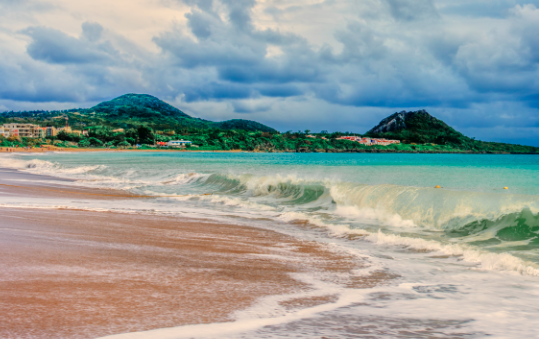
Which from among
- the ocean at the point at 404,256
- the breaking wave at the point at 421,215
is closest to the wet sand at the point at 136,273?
the ocean at the point at 404,256

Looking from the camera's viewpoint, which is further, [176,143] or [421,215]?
[176,143]

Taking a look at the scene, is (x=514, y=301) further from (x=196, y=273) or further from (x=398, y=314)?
(x=196, y=273)

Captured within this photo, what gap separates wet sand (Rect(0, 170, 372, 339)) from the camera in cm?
371

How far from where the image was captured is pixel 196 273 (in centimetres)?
535

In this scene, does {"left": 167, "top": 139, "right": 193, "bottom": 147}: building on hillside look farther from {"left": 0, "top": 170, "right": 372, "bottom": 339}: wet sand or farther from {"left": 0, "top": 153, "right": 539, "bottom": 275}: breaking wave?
{"left": 0, "top": 170, "right": 372, "bottom": 339}: wet sand

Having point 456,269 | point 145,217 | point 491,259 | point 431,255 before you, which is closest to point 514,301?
point 456,269

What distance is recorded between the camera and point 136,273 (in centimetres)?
520

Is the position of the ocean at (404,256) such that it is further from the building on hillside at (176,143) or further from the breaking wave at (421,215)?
the building on hillside at (176,143)

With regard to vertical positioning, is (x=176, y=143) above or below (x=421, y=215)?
above

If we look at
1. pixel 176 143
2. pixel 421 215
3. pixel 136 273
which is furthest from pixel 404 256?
pixel 176 143

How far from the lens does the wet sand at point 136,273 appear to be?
371 cm

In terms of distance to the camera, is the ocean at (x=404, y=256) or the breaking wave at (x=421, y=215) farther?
the breaking wave at (x=421, y=215)

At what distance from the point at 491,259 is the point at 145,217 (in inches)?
309

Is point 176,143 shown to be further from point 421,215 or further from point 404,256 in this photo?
point 404,256
